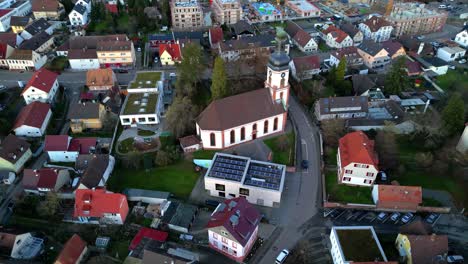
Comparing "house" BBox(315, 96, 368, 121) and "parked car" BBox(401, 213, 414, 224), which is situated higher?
"house" BBox(315, 96, 368, 121)

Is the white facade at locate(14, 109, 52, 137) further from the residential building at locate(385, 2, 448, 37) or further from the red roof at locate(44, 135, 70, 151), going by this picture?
the residential building at locate(385, 2, 448, 37)

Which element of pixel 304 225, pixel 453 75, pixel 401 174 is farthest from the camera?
pixel 453 75

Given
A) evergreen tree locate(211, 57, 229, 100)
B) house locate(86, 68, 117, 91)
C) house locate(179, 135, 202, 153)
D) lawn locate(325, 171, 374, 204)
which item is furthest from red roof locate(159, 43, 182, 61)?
lawn locate(325, 171, 374, 204)

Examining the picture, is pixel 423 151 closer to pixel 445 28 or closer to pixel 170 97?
pixel 170 97

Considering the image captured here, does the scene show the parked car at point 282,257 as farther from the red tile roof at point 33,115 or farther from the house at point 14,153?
the red tile roof at point 33,115

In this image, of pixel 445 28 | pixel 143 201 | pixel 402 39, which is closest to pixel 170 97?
pixel 143 201

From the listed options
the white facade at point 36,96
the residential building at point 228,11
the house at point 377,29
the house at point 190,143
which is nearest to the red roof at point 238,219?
the house at point 190,143

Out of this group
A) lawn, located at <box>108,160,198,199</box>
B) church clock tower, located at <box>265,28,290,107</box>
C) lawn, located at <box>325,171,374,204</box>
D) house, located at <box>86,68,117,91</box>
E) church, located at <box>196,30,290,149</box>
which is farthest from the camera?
house, located at <box>86,68,117,91</box>
